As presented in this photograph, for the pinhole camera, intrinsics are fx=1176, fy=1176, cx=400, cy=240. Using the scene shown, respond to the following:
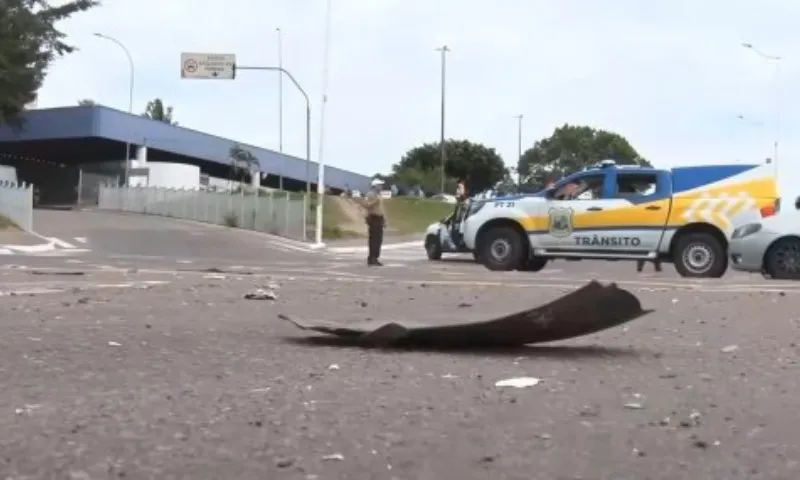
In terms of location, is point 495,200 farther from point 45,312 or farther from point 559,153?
point 559,153

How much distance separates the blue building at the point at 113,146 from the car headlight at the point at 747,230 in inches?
1686

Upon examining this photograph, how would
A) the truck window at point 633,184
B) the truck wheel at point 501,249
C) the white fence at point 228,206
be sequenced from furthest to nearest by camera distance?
the white fence at point 228,206
the truck wheel at point 501,249
the truck window at point 633,184

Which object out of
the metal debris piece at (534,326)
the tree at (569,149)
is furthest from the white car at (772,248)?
the tree at (569,149)

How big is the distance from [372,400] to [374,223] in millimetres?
15763

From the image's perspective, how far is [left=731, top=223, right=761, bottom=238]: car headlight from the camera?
658 inches

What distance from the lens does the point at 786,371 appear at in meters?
6.47

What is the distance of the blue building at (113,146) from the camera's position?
61.3 m

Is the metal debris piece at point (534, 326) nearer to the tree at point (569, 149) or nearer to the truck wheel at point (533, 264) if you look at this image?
the truck wheel at point (533, 264)

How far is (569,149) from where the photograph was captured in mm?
117938

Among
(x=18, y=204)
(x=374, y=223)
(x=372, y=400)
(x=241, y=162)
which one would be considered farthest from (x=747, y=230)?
(x=241, y=162)

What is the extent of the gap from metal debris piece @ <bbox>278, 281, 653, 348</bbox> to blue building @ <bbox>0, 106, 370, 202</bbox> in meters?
49.6

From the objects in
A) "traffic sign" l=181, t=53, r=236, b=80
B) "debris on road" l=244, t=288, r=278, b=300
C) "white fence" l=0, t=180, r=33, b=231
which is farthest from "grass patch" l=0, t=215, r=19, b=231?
"debris on road" l=244, t=288, r=278, b=300

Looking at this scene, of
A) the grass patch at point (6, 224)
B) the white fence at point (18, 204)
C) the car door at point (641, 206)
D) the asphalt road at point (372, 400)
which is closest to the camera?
the asphalt road at point (372, 400)

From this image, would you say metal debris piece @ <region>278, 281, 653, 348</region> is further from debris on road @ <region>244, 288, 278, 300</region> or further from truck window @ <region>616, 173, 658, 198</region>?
truck window @ <region>616, 173, 658, 198</region>
